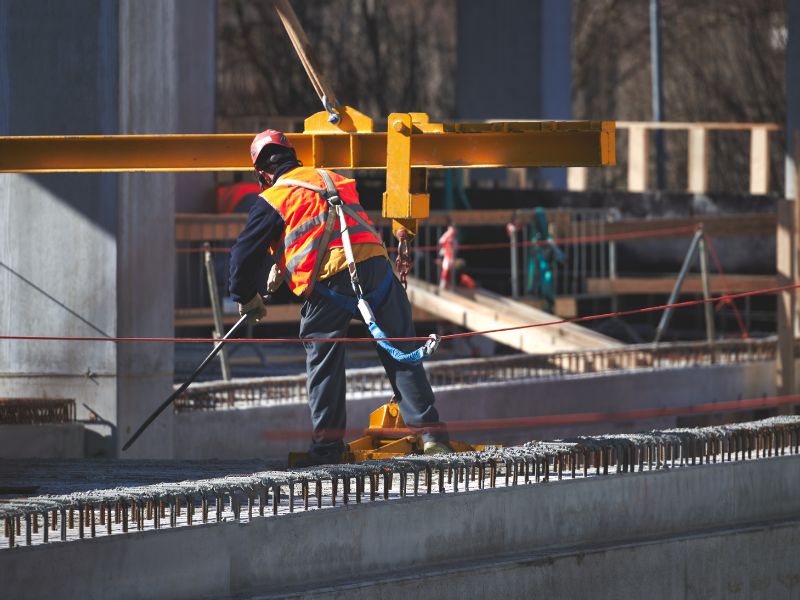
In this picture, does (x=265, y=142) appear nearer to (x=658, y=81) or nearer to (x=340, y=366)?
(x=340, y=366)

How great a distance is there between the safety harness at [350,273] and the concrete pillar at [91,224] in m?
2.33

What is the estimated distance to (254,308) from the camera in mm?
9258

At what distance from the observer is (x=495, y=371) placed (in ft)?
48.6

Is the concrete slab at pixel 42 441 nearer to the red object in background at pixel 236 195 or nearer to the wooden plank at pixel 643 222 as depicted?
the wooden plank at pixel 643 222

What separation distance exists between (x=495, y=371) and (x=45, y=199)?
16.7 ft

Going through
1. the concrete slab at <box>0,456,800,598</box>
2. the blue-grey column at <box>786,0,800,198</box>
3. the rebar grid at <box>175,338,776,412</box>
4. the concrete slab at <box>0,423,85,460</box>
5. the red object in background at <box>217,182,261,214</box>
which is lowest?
the concrete slab at <box>0,456,800,598</box>

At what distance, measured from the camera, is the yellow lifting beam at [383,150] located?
362 inches

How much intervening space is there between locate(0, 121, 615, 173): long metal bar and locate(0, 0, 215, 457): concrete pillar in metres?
0.87

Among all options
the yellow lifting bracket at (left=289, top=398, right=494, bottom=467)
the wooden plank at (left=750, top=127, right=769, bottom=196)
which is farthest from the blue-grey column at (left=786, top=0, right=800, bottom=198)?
the yellow lifting bracket at (left=289, top=398, right=494, bottom=467)

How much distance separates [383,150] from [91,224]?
92.7 inches

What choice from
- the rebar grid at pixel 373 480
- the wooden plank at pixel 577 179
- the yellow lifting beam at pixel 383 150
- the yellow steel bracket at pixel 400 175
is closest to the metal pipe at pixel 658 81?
the wooden plank at pixel 577 179

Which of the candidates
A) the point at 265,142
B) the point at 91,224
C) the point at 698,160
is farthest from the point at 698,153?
the point at 265,142

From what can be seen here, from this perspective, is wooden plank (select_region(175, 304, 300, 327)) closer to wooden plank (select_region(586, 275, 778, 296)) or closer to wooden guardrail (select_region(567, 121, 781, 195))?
wooden plank (select_region(586, 275, 778, 296))

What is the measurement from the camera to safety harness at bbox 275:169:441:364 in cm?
898
